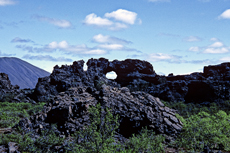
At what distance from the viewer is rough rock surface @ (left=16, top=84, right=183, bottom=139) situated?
2523cm

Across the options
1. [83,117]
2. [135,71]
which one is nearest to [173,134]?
[83,117]

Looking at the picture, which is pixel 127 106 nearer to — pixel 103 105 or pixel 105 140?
pixel 103 105

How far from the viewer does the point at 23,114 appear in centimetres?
3759

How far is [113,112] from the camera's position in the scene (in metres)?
25.7

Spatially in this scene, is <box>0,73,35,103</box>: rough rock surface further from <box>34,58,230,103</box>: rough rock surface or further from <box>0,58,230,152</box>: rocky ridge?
<box>34,58,230,103</box>: rough rock surface

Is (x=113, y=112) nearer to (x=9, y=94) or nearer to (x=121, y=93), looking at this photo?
(x=121, y=93)

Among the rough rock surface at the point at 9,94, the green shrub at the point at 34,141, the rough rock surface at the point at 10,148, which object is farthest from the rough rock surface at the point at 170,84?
the rough rock surface at the point at 10,148

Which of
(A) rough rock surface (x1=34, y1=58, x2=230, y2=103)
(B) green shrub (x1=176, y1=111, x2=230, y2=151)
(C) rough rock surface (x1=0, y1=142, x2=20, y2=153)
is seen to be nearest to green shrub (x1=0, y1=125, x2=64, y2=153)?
(C) rough rock surface (x1=0, y1=142, x2=20, y2=153)

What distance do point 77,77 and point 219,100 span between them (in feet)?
144

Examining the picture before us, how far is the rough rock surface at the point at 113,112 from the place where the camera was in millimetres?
25234

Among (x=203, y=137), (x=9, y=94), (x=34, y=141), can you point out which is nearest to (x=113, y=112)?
(x=34, y=141)

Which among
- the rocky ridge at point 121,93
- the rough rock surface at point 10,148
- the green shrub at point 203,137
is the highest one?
the rocky ridge at point 121,93

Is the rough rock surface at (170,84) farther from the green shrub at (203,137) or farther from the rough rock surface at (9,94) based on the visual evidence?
the green shrub at (203,137)

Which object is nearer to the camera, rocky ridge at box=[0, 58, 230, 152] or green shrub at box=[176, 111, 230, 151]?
green shrub at box=[176, 111, 230, 151]
